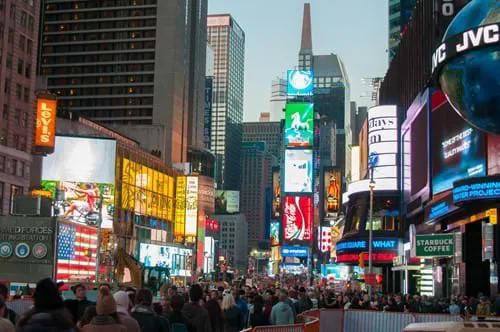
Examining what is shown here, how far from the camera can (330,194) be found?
157 m

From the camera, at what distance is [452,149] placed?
158 feet

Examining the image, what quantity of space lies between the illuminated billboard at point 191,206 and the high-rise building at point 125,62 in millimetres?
41534

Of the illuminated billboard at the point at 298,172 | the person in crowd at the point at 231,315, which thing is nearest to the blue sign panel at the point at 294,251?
the illuminated billboard at the point at 298,172

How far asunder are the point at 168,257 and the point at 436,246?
148 feet

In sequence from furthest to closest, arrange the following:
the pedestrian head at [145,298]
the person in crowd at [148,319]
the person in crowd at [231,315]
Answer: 1. the person in crowd at [231,315]
2. the pedestrian head at [145,298]
3. the person in crowd at [148,319]

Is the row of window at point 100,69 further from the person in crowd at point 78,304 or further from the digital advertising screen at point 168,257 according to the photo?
the person in crowd at point 78,304

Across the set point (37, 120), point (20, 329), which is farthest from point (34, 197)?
point (37, 120)

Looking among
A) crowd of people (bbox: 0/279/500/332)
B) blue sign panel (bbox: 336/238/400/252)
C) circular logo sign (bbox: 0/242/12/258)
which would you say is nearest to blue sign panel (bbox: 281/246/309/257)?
blue sign panel (bbox: 336/238/400/252)

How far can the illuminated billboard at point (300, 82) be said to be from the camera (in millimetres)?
152500

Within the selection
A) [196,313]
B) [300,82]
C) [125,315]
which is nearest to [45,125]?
[196,313]

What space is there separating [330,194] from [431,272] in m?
97.2

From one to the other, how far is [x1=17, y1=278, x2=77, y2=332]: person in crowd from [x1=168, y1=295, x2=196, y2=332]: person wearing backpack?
473 centimetres

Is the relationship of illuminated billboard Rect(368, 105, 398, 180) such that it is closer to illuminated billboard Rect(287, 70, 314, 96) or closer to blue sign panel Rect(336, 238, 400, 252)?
blue sign panel Rect(336, 238, 400, 252)

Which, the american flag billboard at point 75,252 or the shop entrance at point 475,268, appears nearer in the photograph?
the american flag billboard at point 75,252
